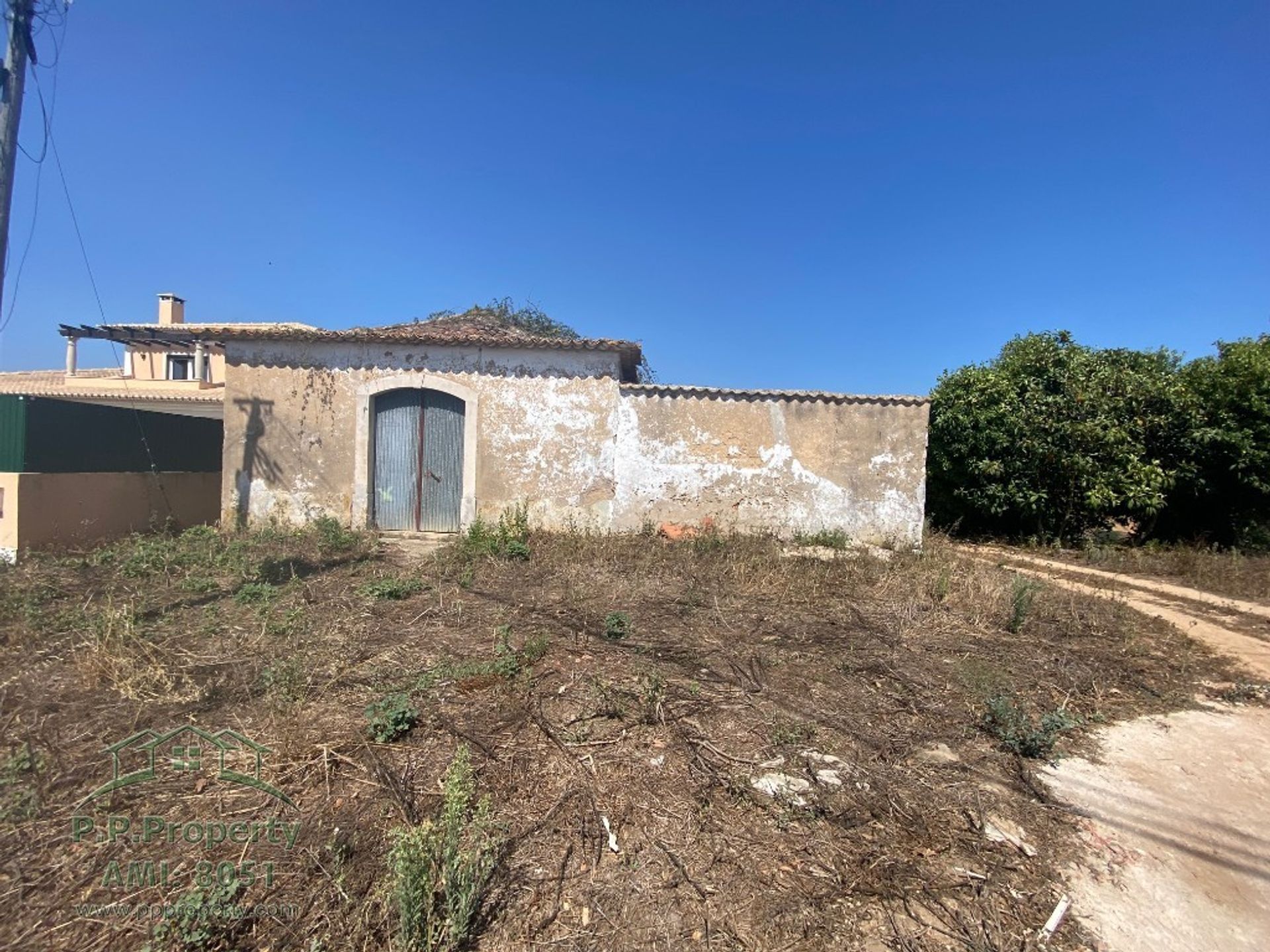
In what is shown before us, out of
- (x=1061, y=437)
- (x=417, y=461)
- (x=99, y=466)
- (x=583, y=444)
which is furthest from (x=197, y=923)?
(x=1061, y=437)

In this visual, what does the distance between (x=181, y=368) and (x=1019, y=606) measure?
26.1m

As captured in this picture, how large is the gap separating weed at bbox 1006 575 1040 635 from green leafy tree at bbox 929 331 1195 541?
5.60m

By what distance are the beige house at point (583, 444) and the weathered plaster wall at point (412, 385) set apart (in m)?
0.02

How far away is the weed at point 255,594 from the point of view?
5617 millimetres

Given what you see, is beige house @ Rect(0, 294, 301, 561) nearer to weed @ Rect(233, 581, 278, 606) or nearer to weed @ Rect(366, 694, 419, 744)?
weed @ Rect(233, 581, 278, 606)

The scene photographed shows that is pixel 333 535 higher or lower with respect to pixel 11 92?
lower

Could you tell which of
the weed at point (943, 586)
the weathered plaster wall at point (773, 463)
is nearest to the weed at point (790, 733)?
the weed at point (943, 586)

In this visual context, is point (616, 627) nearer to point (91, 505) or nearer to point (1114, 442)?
point (91, 505)

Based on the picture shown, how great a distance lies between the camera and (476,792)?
296 cm

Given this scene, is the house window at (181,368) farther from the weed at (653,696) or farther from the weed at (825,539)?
the weed at (653,696)

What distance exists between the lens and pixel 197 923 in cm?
214

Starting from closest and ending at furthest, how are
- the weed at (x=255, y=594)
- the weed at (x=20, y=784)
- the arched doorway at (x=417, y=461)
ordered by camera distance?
the weed at (x=20, y=784) → the weed at (x=255, y=594) → the arched doorway at (x=417, y=461)

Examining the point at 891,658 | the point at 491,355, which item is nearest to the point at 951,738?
the point at 891,658

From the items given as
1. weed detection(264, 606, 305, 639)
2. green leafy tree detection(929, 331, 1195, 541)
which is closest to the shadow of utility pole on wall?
weed detection(264, 606, 305, 639)
